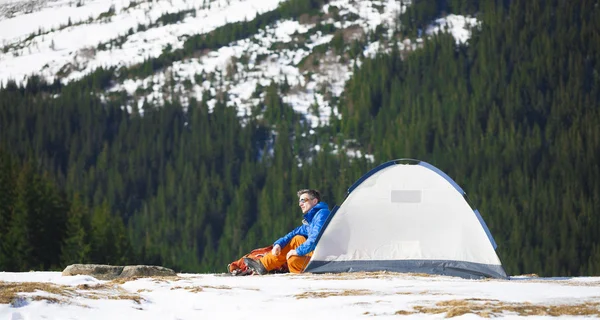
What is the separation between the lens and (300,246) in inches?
655

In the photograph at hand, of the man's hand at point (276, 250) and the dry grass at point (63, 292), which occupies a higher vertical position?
the man's hand at point (276, 250)

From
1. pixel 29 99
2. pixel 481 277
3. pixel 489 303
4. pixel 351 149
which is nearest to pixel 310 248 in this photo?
pixel 481 277

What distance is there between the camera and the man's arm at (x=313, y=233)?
16625 millimetres

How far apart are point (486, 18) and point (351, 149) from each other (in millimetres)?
46122

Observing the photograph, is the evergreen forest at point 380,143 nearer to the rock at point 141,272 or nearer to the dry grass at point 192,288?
the rock at point 141,272

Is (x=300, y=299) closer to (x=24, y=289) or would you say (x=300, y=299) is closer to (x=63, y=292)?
(x=63, y=292)

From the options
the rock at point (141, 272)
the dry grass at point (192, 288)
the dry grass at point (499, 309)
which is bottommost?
the dry grass at point (499, 309)

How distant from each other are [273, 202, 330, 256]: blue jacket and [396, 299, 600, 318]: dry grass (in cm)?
603

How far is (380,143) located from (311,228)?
466 feet

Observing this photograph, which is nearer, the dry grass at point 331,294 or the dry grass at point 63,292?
the dry grass at point 63,292

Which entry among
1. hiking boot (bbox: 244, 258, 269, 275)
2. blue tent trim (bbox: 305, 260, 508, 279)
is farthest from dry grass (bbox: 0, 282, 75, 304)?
blue tent trim (bbox: 305, 260, 508, 279)

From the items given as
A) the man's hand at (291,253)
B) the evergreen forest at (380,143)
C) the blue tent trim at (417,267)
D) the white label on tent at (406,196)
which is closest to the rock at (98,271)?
the man's hand at (291,253)

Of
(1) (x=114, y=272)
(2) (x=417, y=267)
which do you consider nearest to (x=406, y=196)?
(2) (x=417, y=267)

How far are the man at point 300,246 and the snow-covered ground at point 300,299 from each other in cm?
230
